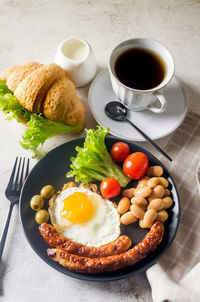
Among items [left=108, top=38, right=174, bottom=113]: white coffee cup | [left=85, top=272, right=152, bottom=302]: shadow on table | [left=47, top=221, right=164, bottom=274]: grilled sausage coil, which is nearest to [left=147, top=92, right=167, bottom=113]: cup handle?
[left=108, top=38, right=174, bottom=113]: white coffee cup

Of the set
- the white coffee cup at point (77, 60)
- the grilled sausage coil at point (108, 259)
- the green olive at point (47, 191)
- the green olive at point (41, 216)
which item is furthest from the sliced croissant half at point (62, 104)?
the grilled sausage coil at point (108, 259)

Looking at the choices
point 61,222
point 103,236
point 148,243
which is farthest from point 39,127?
point 148,243

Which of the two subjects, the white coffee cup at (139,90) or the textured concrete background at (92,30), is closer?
the white coffee cup at (139,90)

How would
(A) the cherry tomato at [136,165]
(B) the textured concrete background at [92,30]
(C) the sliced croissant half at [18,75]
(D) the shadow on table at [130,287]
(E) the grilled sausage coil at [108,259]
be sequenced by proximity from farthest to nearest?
(B) the textured concrete background at [92,30]
(C) the sliced croissant half at [18,75]
(A) the cherry tomato at [136,165]
(D) the shadow on table at [130,287]
(E) the grilled sausage coil at [108,259]

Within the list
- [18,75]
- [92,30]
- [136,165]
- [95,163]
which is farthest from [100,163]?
[92,30]

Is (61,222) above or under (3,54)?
under

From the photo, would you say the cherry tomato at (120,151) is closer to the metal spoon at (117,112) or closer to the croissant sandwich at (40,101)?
the metal spoon at (117,112)

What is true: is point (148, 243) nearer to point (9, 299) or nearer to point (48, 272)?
point (48, 272)
